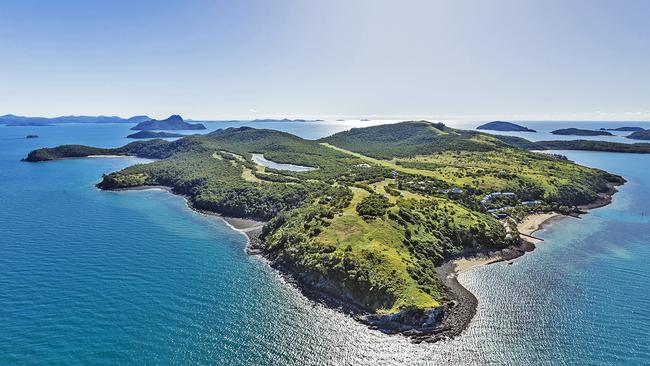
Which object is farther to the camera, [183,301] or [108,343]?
[183,301]

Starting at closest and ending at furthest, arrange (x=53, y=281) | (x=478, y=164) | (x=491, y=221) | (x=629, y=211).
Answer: (x=53, y=281) → (x=491, y=221) → (x=629, y=211) → (x=478, y=164)

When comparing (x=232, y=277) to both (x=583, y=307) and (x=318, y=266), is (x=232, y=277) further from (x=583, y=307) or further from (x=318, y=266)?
(x=583, y=307)

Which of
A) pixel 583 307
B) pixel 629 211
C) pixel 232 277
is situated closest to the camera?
pixel 583 307

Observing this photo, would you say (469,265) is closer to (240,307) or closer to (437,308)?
(437,308)

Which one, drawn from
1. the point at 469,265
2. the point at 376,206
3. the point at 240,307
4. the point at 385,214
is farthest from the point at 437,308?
the point at 376,206

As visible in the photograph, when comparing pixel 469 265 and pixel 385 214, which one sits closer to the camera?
pixel 469 265

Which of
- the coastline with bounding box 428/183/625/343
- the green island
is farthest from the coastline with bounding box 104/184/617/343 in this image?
the green island

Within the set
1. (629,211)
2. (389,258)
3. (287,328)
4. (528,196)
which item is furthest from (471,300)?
(629,211)
